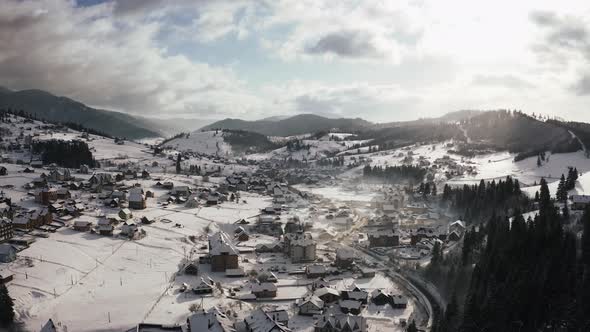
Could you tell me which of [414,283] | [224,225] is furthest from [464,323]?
[224,225]

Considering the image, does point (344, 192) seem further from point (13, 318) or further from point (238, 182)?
point (13, 318)

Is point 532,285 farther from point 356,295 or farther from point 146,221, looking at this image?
point 146,221

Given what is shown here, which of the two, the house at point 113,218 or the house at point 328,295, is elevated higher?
the house at point 113,218

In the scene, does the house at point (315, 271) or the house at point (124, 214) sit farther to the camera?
the house at point (124, 214)

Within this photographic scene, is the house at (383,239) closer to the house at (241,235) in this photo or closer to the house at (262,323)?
the house at (241,235)

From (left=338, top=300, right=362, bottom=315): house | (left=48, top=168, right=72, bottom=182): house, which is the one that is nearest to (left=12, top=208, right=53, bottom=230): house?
(left=48, top=168, right=72, bottom=182): house

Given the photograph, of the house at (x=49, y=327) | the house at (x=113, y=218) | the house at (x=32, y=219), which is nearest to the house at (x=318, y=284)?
the house at (x=49, y=327)

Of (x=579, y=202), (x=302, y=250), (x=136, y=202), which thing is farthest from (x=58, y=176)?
(x=579, y=202)
